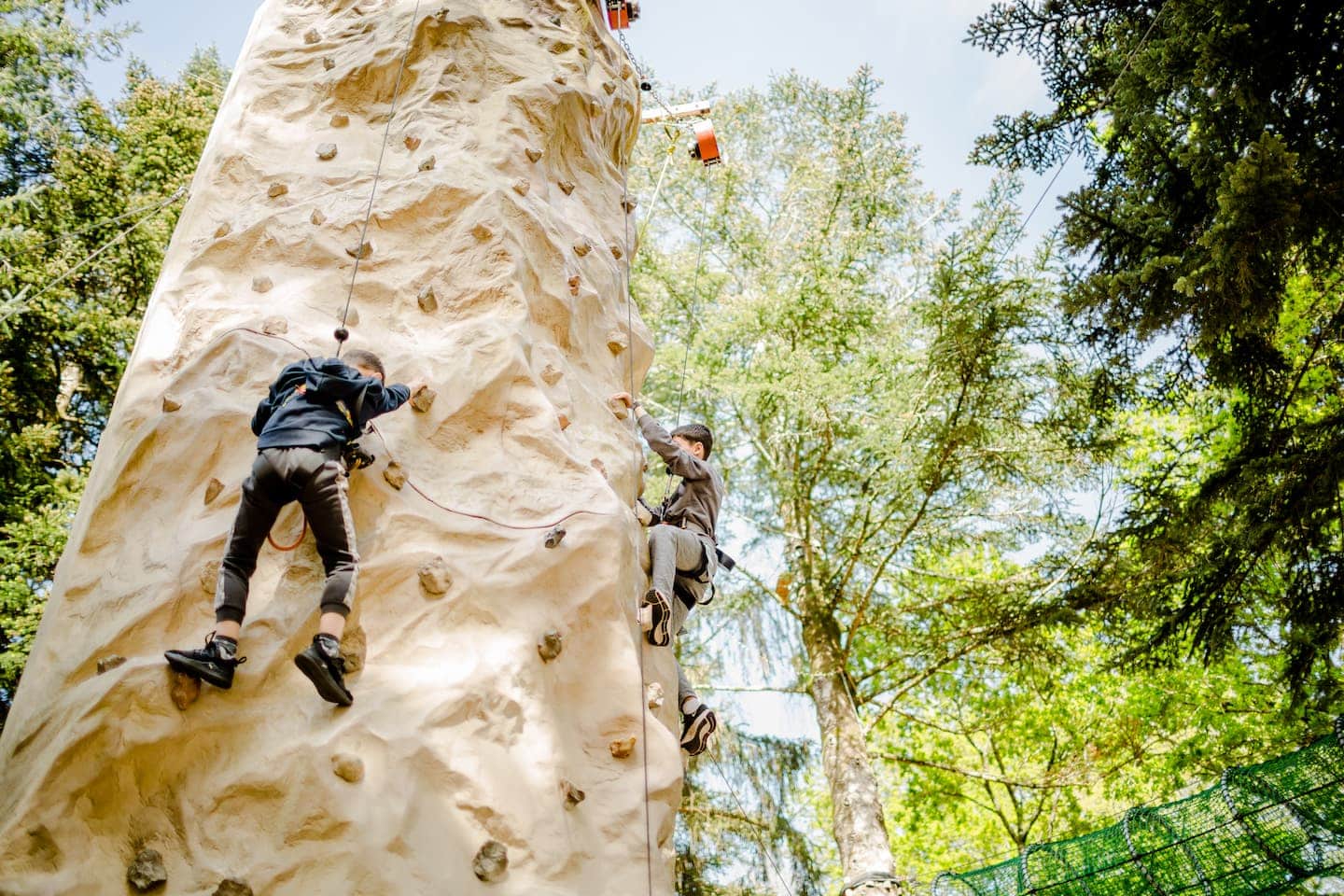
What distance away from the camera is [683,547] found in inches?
201

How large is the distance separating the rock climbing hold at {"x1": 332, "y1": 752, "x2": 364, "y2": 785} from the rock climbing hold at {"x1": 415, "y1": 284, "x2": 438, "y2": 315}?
2.24 m

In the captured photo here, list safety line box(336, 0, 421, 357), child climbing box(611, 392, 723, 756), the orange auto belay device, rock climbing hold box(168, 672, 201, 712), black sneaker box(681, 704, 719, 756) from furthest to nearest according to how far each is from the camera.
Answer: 1. the orange auto belay device
2. black sneaker box(681, 704, 719, 756)
3. child climbing box(611, 392, 723, 756)
4. safety line box(336, 0, 421, 357)
5. rock climbing hold box(168, 672, 201, 712)

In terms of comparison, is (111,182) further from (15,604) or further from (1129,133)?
(1129,133)

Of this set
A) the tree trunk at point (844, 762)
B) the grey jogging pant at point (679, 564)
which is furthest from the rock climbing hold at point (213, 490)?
the tree trunk at point (844, 762)

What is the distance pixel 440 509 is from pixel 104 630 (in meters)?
1.28

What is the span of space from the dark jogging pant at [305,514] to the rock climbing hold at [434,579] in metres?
0.29

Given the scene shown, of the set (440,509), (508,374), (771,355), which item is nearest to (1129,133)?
(771,355)

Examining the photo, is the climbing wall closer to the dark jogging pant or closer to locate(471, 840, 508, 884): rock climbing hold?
locate(471, 840, 508, 884): rock climbing hold

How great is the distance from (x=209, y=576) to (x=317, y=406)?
0.75 metres

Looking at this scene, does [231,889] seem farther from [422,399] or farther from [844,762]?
[844,762]

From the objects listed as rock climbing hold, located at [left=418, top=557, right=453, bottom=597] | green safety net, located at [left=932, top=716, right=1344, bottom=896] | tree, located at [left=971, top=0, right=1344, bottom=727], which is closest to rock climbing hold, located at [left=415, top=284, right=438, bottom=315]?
rock climbing hold, located at [left=418, top=557, right=453, bottom=597]

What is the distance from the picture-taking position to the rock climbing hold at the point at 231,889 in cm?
292

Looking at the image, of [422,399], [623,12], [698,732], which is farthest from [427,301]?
[623,12]

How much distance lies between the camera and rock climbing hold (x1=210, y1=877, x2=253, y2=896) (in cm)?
292
